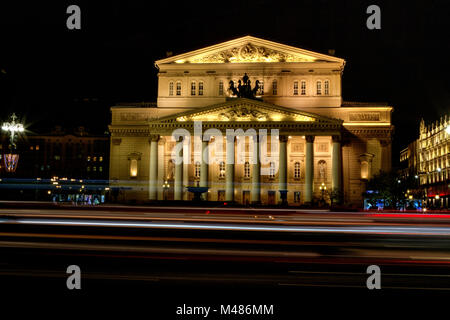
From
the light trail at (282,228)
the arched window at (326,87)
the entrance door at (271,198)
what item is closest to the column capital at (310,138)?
the entrance door at (271,198)

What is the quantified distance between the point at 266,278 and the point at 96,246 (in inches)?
238

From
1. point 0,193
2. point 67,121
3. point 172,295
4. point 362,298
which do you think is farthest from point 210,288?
point 67,121

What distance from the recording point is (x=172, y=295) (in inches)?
421

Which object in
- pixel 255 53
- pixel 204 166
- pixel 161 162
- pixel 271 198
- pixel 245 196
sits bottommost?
pixel 271 198

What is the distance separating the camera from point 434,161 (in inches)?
3895

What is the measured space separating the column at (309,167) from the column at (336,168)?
9.86ft

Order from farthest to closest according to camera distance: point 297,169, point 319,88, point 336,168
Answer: point 319,88 < point 297,169 < point 336,168

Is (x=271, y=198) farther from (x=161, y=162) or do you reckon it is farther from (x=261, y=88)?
(x=161, y=162)

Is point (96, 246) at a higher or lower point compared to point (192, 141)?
lower

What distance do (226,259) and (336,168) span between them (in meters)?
56.5

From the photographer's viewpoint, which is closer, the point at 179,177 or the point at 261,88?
the point at 179,177

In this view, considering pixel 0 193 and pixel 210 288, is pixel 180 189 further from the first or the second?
pixel 210 288

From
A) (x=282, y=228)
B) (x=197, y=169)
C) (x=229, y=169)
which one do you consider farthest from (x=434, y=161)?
(x=282, y=228)

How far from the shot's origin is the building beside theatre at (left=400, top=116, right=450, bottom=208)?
9050 centimetres
